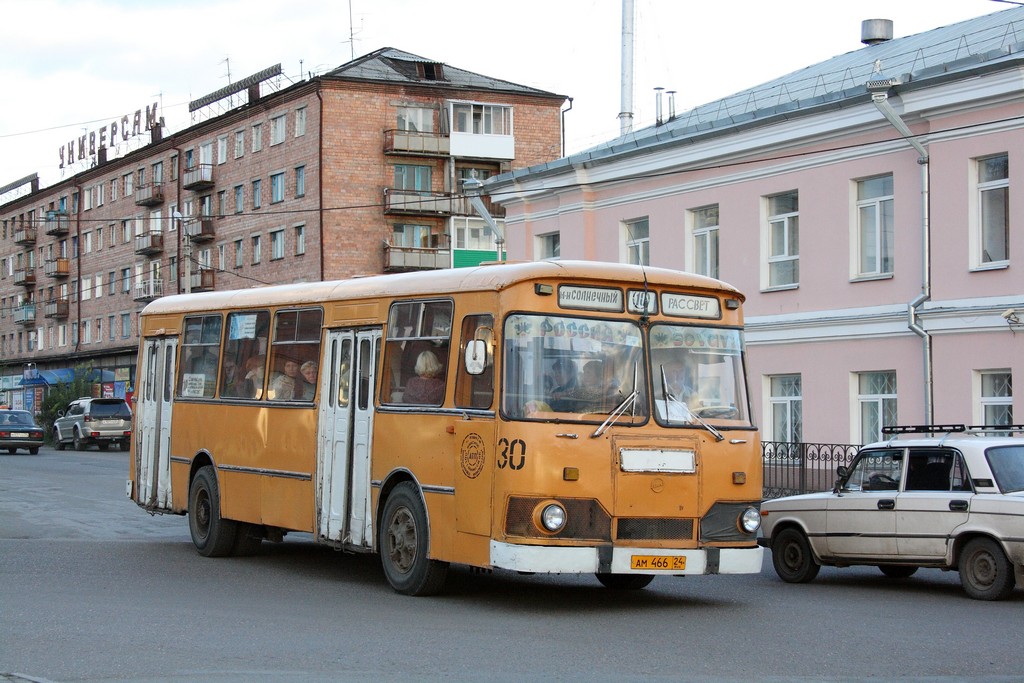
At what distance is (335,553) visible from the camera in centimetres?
1655

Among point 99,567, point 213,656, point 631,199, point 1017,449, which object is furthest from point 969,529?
point 631,199

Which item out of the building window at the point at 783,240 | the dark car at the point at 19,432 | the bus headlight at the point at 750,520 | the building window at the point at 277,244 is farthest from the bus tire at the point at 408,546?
the building window at the point at 277,244

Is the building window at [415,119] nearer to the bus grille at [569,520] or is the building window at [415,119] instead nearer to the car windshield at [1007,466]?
the car windshield at [1007,466]

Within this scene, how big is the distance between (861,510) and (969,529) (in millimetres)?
1304

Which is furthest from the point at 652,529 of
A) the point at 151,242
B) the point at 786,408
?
the point at 151,242

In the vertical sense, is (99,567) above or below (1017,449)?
below

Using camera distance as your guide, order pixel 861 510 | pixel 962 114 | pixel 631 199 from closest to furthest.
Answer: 1. pixel 861 510
2. pixel 962 114
3. pixel 631 199

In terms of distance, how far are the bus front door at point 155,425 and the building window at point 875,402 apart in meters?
13.4

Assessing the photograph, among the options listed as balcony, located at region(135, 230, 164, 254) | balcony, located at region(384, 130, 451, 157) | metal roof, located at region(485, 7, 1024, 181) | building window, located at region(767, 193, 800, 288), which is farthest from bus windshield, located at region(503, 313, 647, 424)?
balcony, located at region(135, 230, 164, 254)

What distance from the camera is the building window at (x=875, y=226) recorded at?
25.7 m

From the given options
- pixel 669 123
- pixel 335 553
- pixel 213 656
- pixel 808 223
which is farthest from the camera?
pixel 669 123

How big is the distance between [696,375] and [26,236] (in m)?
94.0

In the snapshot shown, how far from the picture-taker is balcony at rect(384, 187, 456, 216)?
66.3 metres

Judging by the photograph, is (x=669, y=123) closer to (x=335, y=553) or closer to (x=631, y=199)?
(x=631, y=199)
